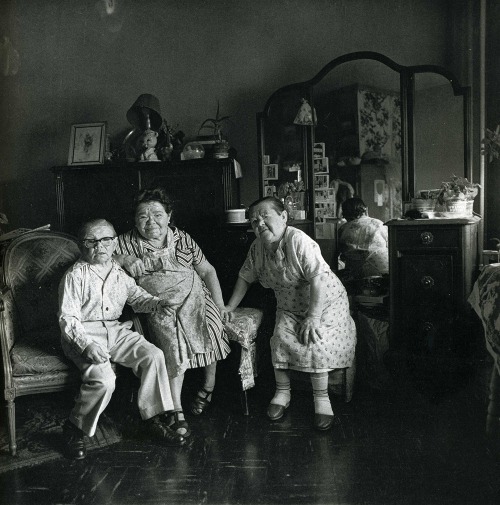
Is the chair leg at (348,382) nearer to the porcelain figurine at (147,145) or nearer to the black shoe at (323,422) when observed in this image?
the black shoe at (323,422)

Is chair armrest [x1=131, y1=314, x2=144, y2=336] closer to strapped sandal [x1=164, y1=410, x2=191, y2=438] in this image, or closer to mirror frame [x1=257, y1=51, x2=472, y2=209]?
strapped sandal [x1=164, y1=410, x2=191, y2=438]

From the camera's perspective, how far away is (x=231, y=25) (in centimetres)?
452

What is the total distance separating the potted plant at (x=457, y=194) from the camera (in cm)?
355

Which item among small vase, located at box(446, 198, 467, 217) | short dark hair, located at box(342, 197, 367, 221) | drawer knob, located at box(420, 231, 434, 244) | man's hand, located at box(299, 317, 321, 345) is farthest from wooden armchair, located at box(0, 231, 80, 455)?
small vase, located at box(446, 198, 467, 217)

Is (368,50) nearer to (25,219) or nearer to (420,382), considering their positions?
(420,382)

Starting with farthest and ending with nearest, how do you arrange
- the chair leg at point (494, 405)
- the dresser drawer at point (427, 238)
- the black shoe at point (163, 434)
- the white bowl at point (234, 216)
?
the white bowl at point (234, 216) → the dresser drawer at point (427, 238) → the black shoe at point (163, 434) → the chair leg at point (494, 405)

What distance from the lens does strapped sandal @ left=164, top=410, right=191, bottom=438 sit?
3.06m

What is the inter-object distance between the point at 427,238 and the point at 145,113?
7.70 ft

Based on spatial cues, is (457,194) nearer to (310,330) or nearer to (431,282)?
(431,282)

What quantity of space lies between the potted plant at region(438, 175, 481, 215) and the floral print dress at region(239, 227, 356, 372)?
0.88 metres

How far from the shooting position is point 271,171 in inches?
172

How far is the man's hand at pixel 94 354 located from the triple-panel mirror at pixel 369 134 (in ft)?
6.46

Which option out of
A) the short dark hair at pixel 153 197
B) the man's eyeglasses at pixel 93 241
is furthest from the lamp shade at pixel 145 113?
the man's eyeglasses at pixel 93 241

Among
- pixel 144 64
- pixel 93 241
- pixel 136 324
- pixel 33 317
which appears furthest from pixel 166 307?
pixel 144 64
